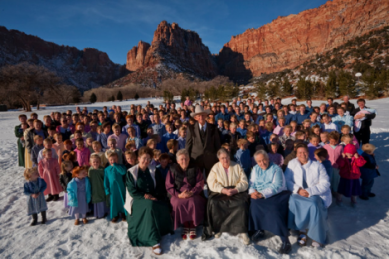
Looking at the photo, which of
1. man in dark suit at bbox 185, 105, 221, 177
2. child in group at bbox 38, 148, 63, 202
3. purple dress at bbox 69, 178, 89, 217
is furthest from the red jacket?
child in group at bbox 38, 148, 63, 202

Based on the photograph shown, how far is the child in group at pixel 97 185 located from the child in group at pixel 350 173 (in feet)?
17.3

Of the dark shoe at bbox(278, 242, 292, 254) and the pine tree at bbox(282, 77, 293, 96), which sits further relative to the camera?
the pine tree at bbox(282, 77, 293, 96)

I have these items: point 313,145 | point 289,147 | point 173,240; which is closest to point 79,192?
point 173,240

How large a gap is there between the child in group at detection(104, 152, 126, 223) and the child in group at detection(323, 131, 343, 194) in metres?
→ 4.75

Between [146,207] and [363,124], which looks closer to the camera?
[146,207]

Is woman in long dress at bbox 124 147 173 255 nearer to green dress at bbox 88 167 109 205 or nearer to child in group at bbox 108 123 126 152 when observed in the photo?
green dress at bbox 88 167 109 205

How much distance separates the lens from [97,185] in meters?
4.08

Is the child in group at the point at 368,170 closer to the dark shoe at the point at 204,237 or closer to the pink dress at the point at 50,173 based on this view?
the dark shoe at the point at 204,237

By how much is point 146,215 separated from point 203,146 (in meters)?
1.82

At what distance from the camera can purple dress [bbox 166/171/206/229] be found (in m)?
3.56

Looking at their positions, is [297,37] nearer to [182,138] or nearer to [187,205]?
[182,138]

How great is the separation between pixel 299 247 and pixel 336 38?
400 ft

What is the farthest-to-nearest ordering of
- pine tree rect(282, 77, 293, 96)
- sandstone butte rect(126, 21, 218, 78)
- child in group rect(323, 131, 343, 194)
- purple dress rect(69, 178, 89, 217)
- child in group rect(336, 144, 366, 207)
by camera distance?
1. sandstone butte rect(126, 21, 218, 78)
2. pine tree rect(282, 77, 293, 96)
3. child in group rect(323, 131, 343, 194)
4. child in group rect(336, 144, 366, 207)
5. purple dress rect(69, 178, 89, 217)

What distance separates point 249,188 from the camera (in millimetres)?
3656
